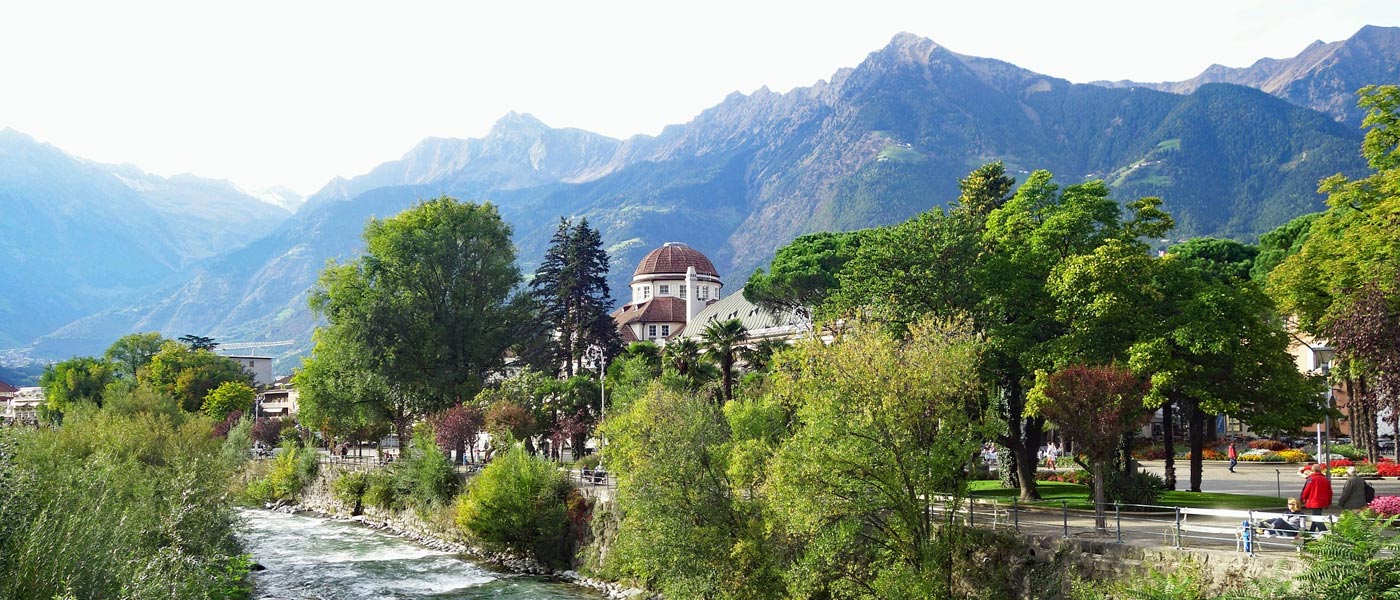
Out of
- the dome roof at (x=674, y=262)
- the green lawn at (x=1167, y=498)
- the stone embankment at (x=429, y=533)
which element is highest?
the dome roof at (x=674, y=262)

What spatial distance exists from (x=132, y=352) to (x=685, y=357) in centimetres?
8907

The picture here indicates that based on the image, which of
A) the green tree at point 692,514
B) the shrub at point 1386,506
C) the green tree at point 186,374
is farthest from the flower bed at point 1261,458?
the green tree at point 186,374

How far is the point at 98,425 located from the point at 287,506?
19237 mm

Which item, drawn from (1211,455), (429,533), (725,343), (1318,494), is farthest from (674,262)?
(1318,494)

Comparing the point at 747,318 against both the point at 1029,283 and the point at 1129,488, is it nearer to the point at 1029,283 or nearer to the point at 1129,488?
the point at 1029,283

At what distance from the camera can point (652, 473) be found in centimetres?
3181

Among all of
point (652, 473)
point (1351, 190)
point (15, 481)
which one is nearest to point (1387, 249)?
point (1351, 190)

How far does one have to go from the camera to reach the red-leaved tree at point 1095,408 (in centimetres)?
2534

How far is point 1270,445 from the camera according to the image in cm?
6156

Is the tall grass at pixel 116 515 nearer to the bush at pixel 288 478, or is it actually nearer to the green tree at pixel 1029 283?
the bush at pixel 288 478

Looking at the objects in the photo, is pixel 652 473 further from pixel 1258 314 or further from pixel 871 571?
pixel 1258 314

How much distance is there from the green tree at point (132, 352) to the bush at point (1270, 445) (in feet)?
349

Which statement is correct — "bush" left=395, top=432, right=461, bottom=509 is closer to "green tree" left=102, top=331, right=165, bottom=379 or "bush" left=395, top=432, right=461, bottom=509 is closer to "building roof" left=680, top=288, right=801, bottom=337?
"building roof" left=680, top=288, right=801, bottom=337

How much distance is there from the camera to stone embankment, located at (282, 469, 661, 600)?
37.5 metres
